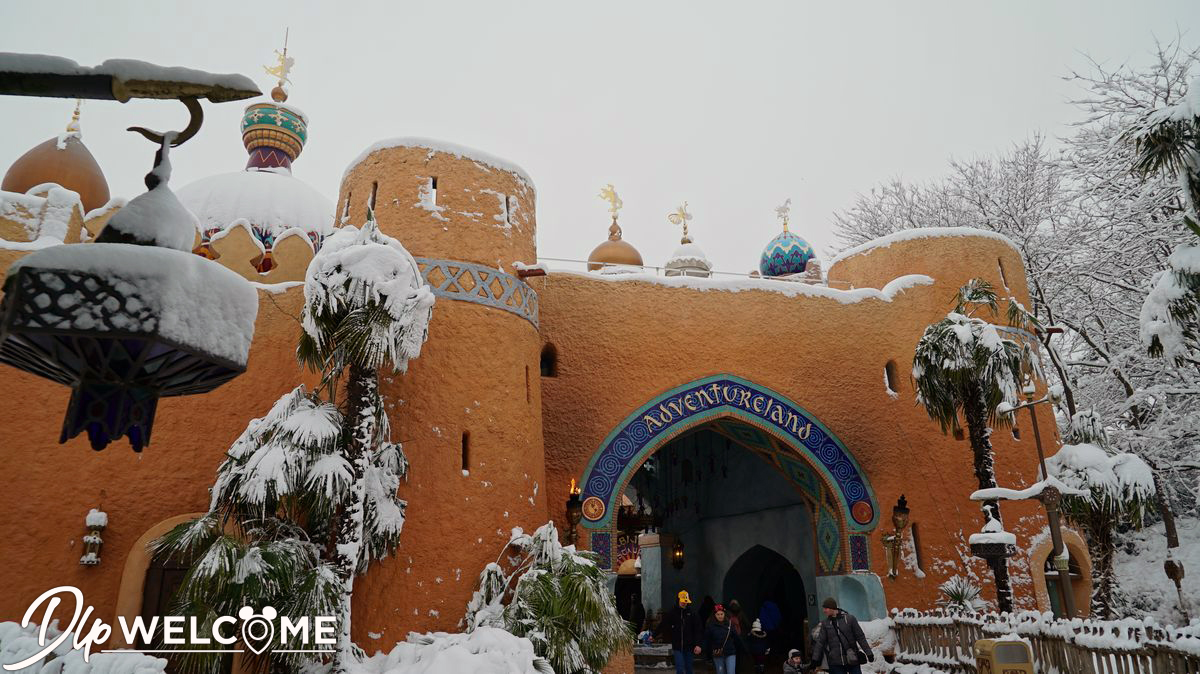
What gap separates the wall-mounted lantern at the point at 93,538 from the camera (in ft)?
30.5

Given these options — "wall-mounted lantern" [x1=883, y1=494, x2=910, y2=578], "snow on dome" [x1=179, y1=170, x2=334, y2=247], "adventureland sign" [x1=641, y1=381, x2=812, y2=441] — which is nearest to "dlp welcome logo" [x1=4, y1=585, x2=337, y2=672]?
"adventureland sign" [x1=641, y1=381, x2=812, y2=441]

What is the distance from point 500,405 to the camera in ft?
34.3

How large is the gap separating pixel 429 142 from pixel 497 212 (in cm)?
137

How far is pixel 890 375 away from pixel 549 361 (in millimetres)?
6019

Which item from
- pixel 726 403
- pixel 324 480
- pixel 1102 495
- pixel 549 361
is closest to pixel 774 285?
pixel 726 403

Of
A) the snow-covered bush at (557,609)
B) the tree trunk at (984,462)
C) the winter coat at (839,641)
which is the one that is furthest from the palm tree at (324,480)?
the tree trunk at (984,462)

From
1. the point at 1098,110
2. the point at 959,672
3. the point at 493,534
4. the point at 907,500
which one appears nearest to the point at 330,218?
the point at 493,534

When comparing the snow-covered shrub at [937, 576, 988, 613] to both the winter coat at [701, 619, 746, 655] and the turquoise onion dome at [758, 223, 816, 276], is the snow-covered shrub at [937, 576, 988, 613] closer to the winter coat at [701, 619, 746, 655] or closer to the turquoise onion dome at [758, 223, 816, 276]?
the winter coat at [701, 619, 746, 655]

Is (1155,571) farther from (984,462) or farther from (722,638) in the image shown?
(722,638)

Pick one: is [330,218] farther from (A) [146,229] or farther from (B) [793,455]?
(A) [146,229]

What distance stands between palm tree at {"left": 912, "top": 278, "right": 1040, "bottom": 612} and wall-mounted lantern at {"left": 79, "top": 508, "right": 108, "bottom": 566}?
10325mm

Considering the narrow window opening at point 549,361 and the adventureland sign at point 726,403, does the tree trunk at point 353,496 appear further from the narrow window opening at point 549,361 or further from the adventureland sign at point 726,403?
the adventureland sign at point 726,403

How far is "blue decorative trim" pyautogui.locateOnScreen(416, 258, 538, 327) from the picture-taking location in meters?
10.7

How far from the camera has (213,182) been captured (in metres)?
19.0
